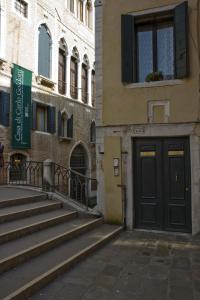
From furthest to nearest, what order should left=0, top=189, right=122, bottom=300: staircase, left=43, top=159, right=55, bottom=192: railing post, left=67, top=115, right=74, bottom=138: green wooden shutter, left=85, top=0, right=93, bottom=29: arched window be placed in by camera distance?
1. left=85, top=0, right=93, bottom=29: arched window
2. left=67, top=115, right=74, bottom=138: green wooden shutter
3. left=43, top=159, right=55, bottom=192: railing post
4. left=0, top=189, right=122, bottom=300: staircase

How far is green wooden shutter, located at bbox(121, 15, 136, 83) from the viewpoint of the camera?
319 inches

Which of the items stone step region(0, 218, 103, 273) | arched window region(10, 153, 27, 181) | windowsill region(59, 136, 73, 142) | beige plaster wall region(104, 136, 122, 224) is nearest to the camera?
stone step region(0, 218, 103, 273)

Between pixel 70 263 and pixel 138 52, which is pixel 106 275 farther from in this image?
pixel 138 52

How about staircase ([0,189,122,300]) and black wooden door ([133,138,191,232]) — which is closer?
staircase ([0,189,122,300])

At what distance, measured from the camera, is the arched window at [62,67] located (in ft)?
56.5

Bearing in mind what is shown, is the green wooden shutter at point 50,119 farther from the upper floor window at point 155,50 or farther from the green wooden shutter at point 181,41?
the green wooden shutter at point 181,41

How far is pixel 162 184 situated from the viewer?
786 cm

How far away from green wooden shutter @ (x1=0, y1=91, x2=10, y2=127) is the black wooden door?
6.79 metres

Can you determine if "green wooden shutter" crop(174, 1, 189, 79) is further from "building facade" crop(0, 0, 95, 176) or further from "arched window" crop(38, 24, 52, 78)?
"arched window" crop(38, 24, 52, 78)

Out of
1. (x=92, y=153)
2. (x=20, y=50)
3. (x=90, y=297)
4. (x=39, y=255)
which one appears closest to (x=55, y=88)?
(x=20, y=50)

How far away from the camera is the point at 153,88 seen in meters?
7.92

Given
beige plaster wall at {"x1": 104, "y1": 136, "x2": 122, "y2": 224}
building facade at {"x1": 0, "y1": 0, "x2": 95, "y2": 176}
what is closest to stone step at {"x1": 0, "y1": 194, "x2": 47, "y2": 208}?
beige plaster wall at {"x1": 104, "y1": 136, "x2": 122, "y2": 224}

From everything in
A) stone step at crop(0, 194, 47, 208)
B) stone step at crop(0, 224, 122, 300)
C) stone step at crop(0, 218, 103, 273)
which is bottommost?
stone step at crop(0, 224, 122, 300)

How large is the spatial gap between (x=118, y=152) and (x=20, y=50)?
8266mm
